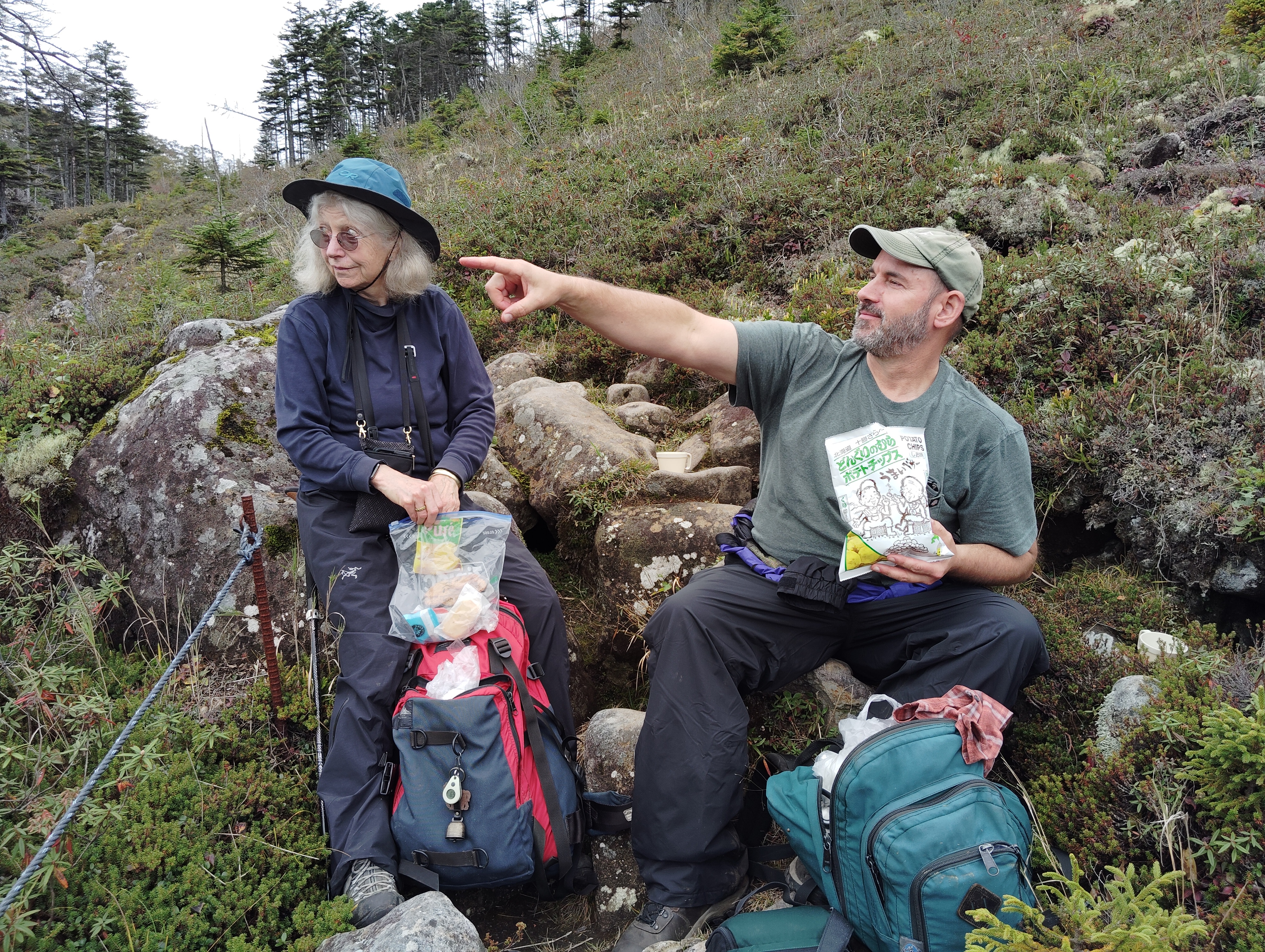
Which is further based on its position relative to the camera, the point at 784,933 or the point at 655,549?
the point at 655,549

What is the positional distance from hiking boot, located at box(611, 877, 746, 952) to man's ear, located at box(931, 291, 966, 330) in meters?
2.34

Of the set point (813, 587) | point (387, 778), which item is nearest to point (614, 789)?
point (387, 778)

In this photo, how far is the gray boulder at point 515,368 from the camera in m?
6.12

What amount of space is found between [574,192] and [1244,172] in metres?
6.79

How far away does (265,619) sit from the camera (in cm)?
296

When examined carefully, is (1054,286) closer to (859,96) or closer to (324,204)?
(324,204)

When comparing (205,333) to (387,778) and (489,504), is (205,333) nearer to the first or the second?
(489,504)

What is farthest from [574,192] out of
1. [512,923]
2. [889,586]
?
[512,923]

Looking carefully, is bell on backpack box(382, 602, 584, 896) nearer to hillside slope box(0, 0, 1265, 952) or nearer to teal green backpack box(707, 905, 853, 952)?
hillside slope box(0, 0, 1265, 952)

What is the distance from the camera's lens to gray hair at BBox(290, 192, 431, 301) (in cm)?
318

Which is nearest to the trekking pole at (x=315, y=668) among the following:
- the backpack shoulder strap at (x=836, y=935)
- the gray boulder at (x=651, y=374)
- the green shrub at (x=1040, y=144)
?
the backpack shoulder strap at (x=836, y=935)

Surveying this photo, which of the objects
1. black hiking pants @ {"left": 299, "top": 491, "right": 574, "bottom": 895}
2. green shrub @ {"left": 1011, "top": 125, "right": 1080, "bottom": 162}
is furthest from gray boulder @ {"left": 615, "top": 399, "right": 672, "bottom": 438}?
green shrub @ {"left": 1011, "top": 125, "right": 1080, "bottom": 162}

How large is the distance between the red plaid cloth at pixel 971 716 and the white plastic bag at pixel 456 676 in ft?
5.09

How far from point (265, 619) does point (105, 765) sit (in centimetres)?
87
